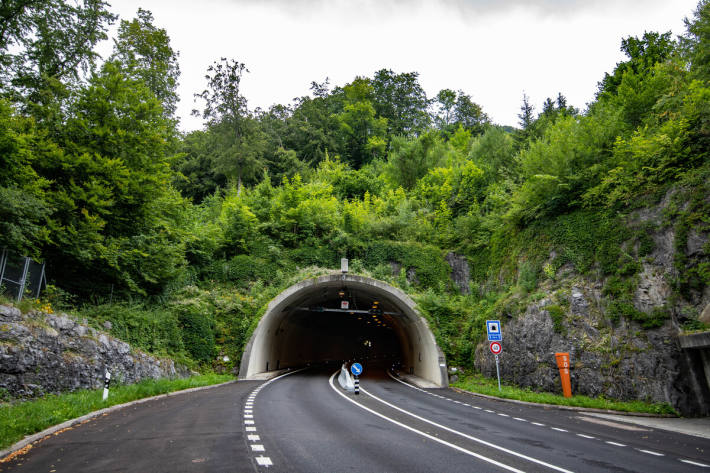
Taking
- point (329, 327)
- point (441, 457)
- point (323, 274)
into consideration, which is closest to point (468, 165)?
point (323, 274)

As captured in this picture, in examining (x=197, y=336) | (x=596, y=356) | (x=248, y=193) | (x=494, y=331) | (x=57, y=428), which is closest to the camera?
(x=57, y=428)

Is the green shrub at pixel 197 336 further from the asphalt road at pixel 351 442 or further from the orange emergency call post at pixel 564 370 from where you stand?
the orange emergency call post at pixel 564 370

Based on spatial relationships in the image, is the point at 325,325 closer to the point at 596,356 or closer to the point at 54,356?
the point at 596,356

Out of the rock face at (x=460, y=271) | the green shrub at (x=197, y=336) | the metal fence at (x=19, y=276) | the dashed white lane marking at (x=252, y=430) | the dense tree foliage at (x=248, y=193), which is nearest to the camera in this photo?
the dashed white lane marking at (x=252, y=430)

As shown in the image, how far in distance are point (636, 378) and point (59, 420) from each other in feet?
50.8

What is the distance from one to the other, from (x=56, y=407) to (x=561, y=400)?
1431 centimetres

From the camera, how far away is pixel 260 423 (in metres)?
9.34

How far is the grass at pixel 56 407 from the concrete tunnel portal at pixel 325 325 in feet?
26.9

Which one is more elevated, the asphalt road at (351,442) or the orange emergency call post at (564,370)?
the orange emergency call post at (564,370)

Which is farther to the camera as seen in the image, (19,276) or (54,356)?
(19,276)

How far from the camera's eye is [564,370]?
1415cm

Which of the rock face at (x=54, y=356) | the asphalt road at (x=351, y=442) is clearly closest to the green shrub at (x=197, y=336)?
the rock face at (x=54, y=356)

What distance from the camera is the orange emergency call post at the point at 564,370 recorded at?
14.0 metres

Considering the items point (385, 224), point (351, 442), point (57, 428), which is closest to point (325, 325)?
point (385, 224)
